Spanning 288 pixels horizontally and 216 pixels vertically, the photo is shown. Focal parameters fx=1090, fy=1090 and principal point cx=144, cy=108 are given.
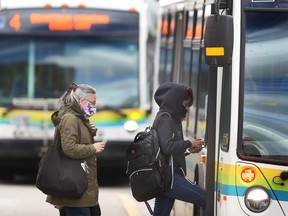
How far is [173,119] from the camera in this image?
8.70m

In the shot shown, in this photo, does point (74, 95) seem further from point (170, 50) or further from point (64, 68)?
point (64, 68)

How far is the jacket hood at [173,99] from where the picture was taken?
8695 millimetres

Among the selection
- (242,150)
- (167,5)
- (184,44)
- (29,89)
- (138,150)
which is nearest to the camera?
(242,150)

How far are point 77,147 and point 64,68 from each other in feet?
27.6

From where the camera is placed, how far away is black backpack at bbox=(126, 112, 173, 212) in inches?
332

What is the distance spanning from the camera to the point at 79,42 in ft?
53.8

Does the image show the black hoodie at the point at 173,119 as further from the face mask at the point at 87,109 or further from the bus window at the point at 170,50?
the bus window at the point at 170,50

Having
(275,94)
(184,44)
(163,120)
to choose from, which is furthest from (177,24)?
(275,94)

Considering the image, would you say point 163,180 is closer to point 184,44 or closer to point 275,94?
point 275,94

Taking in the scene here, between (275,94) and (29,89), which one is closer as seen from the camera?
(275,94)

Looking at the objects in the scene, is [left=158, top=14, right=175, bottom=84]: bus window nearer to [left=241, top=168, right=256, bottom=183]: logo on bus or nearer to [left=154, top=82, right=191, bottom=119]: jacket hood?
[left=154, top=82, right=191, bottom=119]: jacket hood

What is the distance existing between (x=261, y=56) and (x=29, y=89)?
28.6ft

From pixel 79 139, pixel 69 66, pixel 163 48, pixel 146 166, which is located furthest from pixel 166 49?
pixel 79 139

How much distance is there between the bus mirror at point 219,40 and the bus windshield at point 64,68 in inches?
342
